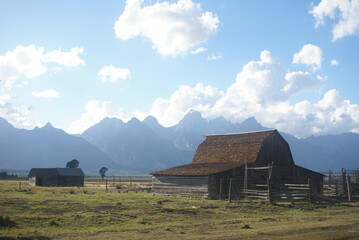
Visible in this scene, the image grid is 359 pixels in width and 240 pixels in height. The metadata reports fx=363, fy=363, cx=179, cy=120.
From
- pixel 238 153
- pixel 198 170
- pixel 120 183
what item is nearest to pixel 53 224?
pixel 198 170

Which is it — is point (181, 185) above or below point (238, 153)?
below

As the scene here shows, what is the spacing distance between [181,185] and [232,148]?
9.32 meters

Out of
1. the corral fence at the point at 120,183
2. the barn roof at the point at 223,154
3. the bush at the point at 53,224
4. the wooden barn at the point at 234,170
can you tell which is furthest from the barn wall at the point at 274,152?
the bush at the point at 53,224

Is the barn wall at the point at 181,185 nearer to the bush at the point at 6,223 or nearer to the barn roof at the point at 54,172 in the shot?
the bush at the point at 6,223

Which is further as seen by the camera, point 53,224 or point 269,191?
point 269,191

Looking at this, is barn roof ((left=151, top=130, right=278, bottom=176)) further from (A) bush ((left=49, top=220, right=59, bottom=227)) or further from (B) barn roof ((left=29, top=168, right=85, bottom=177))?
(B) barn roof ((left=29, top=168, right=85, bottom=177))

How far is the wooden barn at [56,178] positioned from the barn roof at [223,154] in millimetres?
34967

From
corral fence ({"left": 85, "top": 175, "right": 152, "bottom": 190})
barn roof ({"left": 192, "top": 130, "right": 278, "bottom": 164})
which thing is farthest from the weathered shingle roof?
corral fence ({"left": 85, "top": 175, "right": 152, "bottom": 190})

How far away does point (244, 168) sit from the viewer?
39.1 m

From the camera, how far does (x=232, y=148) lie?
45125mm

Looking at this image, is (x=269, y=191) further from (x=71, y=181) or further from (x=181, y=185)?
(x=71, y=181)

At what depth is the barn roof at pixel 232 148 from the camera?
4222cm

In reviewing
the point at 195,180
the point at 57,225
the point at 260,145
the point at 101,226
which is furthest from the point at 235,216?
the point at 260,145

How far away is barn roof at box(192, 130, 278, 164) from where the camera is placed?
42.2 metres
